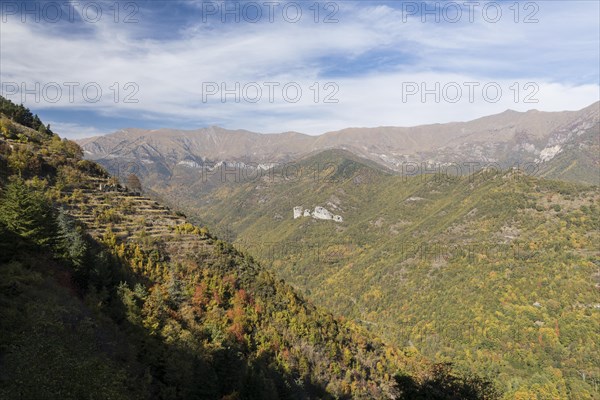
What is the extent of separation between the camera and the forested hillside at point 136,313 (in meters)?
22.9

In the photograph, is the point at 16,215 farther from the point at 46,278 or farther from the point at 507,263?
the point at 507,263

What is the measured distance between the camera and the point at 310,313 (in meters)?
81.6

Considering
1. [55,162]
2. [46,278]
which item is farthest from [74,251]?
[55,162]

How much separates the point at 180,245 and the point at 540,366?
6049 inches

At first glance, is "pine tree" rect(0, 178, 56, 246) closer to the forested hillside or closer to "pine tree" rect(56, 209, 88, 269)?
the forested hillside

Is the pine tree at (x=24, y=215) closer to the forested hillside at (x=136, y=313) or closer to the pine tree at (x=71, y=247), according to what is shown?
the forested hillside at (x=136, y=313)

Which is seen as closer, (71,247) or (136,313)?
(71,247)

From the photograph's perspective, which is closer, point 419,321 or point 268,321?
point 268,321

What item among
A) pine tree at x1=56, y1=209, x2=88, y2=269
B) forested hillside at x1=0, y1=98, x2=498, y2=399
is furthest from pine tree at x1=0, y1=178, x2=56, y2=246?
pine tree at x1=56, y1=209, x2=88, y2=269

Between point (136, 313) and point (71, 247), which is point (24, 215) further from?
point (136, 313)


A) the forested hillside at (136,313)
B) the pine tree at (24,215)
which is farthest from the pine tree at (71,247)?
the pine tree at (24,215)

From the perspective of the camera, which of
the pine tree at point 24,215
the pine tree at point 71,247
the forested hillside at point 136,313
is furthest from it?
the pine tree at point 71,247

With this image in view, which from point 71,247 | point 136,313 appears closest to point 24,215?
point 71,247

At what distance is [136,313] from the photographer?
143 ft
